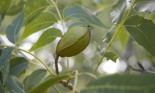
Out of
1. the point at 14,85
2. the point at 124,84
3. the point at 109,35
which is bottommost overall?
the point at 14,85

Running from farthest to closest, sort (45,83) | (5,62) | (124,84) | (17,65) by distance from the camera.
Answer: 1. (17,65)
2. (5,62)
3. (45,83)
4. (124,84)

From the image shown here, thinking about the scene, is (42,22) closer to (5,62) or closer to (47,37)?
(47,37)

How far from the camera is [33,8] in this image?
163 cm

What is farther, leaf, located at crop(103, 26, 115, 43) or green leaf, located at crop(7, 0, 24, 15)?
green leaf, located at crop(7, 0, 24, 15)

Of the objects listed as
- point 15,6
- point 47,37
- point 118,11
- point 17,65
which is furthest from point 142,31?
point 15,6

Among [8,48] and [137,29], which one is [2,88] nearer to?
[8,48]

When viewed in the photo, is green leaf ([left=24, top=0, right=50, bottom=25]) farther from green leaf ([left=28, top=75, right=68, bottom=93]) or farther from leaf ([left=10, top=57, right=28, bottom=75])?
→ green leaf ([left=28, top=75, right=68, bottom=93])

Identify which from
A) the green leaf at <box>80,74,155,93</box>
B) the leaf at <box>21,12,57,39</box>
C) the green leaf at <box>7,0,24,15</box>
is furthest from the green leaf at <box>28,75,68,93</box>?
the green leaf at <box>7,0,24,15</box>

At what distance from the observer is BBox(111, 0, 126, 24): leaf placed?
4.79ft

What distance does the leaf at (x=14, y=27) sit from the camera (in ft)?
4.73

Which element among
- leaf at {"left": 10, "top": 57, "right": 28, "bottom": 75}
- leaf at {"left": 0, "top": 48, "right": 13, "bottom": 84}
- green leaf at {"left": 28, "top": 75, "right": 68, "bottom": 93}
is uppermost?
green leaf at {"left": 28, "top": 75, "right": 68, "bottom": 93}

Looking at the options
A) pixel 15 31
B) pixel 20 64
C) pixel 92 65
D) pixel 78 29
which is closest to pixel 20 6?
pixel 15 31

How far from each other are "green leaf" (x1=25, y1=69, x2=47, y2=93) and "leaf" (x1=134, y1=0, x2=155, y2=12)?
1.46 ft

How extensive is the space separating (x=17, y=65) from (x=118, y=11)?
0.49 m
